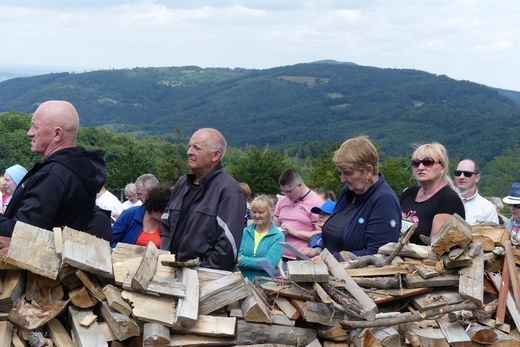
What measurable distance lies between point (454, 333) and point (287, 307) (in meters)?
0.94

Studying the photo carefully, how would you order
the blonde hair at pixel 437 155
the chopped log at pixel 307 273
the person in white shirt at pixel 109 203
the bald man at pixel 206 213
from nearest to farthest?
1. the chopped log at pixel 307 273
2. the bald man at pixel 206 213
3. the blonde hair at pixel 437 155
4. the person in white shirt at pixel 109 203

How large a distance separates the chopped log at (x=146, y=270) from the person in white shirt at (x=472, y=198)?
4.15 m

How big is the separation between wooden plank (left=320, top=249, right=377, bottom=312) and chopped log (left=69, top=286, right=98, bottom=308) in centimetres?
137

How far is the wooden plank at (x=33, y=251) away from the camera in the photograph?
11.0 feet

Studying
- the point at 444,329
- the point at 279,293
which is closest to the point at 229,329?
the point at 279,293

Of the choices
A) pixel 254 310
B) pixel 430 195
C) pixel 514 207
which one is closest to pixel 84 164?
pixel 254 310

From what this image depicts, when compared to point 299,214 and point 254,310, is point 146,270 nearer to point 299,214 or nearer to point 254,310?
point 254,310

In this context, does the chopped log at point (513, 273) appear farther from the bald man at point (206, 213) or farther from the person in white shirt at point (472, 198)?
the person in white shirt at point (472, 198)

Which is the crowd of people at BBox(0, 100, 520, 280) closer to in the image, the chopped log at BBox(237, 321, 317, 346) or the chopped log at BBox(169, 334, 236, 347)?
the chopped log at BBox(237, 321, 317, 346)

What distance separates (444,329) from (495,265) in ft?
2.23

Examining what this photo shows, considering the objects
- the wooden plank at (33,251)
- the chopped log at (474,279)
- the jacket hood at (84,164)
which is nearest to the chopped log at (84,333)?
the wooden plank at (33,251)

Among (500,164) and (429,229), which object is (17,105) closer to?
(500,164)

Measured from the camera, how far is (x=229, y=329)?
346 cm

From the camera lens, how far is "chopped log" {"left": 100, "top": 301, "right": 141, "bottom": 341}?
332 cm
